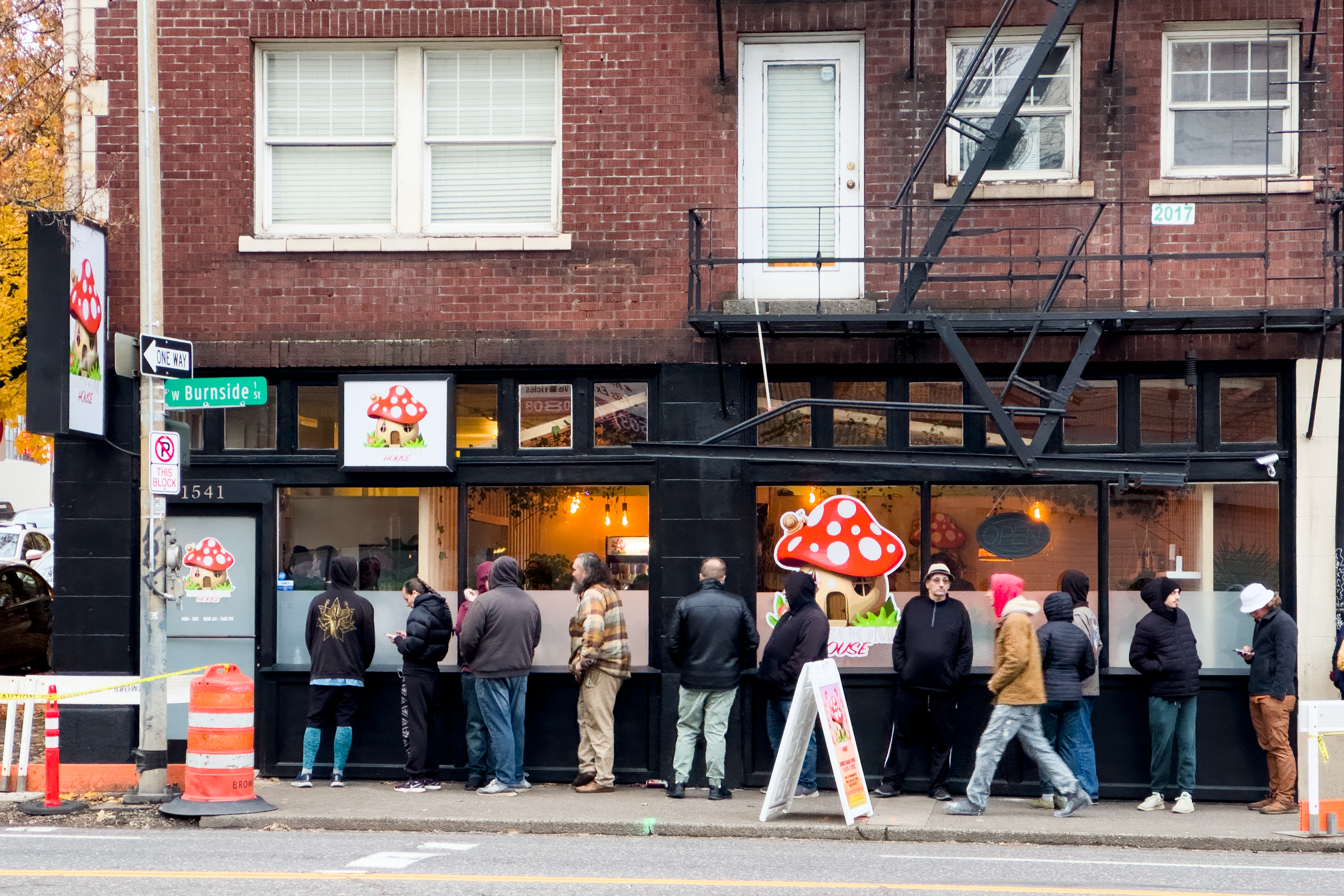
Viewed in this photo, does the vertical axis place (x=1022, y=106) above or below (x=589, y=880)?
above

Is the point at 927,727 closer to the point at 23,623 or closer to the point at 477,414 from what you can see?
the point at 477,414

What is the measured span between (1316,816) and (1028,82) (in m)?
5.87

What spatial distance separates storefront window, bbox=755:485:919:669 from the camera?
12.4 m

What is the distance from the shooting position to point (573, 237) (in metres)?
12.6

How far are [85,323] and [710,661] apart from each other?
5.78 m

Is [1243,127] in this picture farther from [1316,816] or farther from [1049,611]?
[1316,816]

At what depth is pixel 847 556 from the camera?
12500 millimetres

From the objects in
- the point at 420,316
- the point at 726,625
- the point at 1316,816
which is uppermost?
the point at 420,316

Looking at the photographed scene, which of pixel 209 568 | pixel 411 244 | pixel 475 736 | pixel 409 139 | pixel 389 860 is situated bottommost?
pixel 389 860

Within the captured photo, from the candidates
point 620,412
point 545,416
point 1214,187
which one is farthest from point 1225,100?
point 545,416

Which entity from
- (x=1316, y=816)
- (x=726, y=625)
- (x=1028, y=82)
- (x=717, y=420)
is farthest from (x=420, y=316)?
(x=1316, y=816)

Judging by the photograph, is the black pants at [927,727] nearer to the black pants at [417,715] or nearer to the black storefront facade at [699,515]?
the black storefront facade at [699,515]

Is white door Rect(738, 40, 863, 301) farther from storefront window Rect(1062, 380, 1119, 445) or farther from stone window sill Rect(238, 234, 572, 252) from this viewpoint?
storefront window Rect(1062, 380, 1119, 445)

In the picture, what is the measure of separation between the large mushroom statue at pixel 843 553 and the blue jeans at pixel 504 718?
2510 mm
